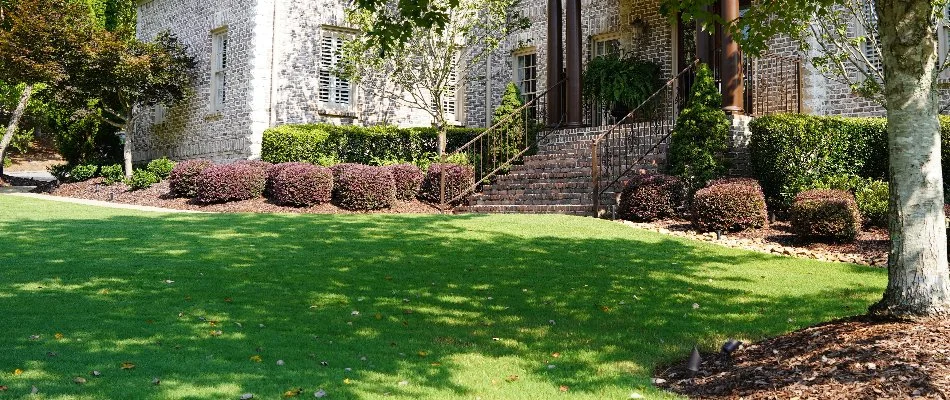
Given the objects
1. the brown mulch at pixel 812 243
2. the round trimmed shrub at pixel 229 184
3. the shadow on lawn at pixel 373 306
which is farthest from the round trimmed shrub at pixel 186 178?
the brown mulch at pixel 812 243

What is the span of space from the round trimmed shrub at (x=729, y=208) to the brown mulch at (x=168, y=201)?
5.47 metres

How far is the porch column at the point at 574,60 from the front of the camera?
16.7 meters

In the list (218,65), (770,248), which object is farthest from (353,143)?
(770,248)

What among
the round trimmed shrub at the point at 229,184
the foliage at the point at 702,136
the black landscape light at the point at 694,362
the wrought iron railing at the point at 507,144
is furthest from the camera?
the round trimmed shrub at the point at 229,184

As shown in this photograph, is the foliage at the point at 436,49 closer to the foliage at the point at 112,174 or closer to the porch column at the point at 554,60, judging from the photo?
the porch column at the point at 554,60

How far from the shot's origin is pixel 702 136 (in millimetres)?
13148

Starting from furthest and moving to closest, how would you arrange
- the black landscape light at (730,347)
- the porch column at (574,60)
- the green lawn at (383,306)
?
the porch column at (574,60) → the black landscape light at (730,347) → the green lawn at (383,306)

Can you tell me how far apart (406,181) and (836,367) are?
1198 cm

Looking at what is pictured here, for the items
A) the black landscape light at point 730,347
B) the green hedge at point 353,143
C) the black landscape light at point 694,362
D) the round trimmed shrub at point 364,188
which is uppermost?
the green hedge at point 353,143

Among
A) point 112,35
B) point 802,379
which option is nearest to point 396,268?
point 802,379

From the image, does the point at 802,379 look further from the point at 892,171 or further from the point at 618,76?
the point at 618,76

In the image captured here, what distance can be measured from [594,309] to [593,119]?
12295mm

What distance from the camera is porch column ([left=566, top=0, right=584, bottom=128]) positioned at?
1666cm

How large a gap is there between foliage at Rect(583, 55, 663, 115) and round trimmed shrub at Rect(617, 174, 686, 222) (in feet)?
17.4
